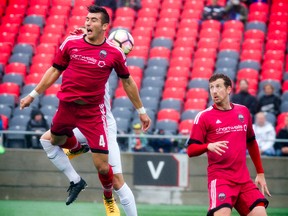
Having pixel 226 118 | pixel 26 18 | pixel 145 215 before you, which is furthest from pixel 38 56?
pixel 226 118

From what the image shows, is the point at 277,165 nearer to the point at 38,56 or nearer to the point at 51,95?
the point at 51,95

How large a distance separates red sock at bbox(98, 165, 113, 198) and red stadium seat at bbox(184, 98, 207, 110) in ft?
27.7

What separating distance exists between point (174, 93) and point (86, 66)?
9521mm

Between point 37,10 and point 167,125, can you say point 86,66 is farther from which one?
point 37,10

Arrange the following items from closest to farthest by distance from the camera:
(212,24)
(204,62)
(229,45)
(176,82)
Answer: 1. (176,82)
2. (204,62)
3. (229,45)
4. (212,24)

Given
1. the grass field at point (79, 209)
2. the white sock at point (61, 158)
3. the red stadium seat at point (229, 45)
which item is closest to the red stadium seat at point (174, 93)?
the red stadium seat at point (229, 45)

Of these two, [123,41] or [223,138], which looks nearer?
[223,138]

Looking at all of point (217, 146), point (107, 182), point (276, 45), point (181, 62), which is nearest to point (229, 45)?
point (276, 45)

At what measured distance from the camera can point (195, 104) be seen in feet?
63.2

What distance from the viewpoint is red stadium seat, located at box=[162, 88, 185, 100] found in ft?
65.1

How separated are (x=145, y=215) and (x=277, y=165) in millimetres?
3144

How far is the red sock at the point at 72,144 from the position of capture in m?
11.0

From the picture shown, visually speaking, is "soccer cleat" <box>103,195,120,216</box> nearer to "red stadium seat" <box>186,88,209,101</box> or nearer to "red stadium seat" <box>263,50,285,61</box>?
"red stadium seat" <box>186,88,209,101</box>

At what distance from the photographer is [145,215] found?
1461 cm
